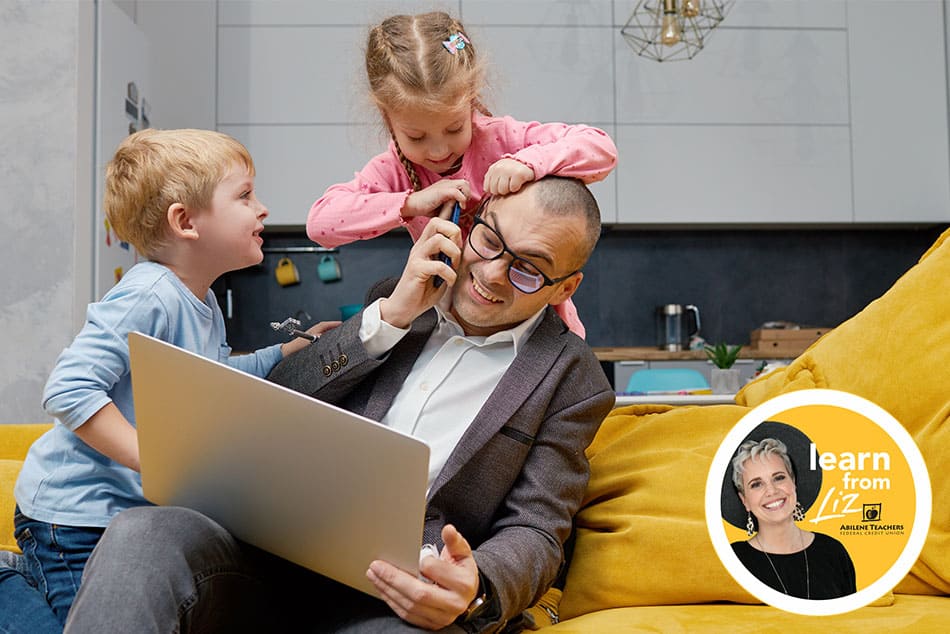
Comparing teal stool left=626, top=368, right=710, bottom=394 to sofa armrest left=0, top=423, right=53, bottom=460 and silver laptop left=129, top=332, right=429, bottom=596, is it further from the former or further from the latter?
silver laptop left=129, top=332, right=429, bottom=596

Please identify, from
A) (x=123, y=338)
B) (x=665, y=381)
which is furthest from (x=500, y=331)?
(x=665, y=381)

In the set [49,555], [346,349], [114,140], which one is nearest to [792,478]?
[346,349]

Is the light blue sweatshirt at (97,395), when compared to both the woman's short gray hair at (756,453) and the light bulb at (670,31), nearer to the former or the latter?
the woman's short gray hair at (756,453)

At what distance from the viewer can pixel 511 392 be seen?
4.77 feet

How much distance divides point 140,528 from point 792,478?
2.80 ft

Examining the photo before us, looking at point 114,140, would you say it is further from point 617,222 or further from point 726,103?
point 726,103

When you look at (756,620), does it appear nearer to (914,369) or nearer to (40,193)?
(914,369)

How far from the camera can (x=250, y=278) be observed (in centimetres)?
516

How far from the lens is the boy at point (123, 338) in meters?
1.33

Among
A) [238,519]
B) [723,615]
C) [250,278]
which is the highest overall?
[250,278]

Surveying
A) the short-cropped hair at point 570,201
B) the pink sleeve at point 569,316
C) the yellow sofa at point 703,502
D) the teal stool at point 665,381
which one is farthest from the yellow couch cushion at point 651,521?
the teal stool at point 665,381

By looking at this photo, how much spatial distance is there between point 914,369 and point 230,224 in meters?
1.11

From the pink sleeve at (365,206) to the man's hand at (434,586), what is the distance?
70 centimetres

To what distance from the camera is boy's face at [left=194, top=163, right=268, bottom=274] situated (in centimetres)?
155
